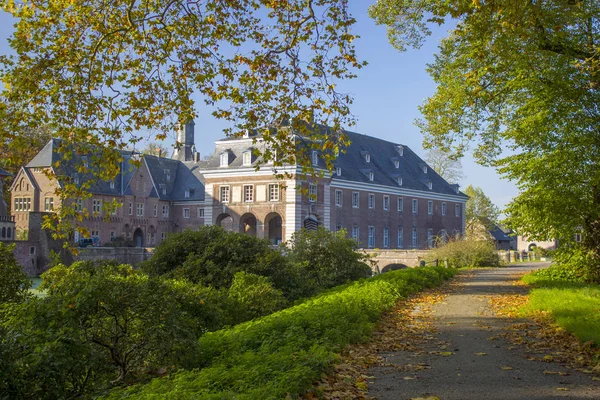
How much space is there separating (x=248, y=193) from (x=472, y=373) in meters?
49.9

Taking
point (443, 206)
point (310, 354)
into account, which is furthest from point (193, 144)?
point (310, 354)

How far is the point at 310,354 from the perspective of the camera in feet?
24.8

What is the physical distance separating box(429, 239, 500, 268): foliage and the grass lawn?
21136 mm

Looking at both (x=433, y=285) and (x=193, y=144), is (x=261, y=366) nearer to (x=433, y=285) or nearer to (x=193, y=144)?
(x=433, y=285)

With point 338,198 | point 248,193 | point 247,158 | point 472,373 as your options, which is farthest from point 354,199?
point 472,373

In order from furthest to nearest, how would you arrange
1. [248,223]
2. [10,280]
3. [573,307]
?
[248,223], [10,280], [573,307]

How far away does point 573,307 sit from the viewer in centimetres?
1201

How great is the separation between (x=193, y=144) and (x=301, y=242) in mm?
62875

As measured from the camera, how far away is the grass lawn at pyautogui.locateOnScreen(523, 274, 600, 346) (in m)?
9.67

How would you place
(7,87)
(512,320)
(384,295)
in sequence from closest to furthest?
(7,87) → (512,320) → (384,295)

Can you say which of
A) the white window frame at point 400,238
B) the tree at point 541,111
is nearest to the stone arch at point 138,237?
the white window frame at point 400,238

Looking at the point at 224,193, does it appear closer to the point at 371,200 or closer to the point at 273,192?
the point at 273,192

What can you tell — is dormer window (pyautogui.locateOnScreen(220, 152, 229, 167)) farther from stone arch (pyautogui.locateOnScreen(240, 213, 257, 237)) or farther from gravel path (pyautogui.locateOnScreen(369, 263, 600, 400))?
gravel path (pyautogui.locateOnScreen(369, 263, 600, 400))

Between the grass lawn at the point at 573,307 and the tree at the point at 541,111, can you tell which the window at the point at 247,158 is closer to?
the tree at the point at 541,111
